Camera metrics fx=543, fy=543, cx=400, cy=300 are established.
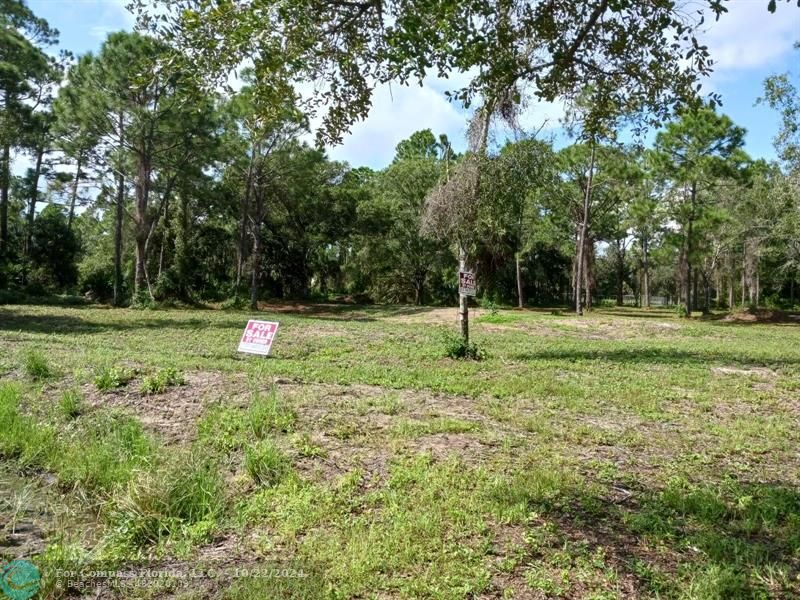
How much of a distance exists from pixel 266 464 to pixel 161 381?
2.59m

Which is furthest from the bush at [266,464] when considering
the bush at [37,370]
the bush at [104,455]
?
the bush at [37,370]

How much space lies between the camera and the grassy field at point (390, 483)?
8.43 ft

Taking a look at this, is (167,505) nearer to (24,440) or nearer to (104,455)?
(104,455)

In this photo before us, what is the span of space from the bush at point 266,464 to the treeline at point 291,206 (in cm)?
706

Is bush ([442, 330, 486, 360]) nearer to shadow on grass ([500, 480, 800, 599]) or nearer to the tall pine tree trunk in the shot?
shadow on grass ([500, 480, 800, 599])

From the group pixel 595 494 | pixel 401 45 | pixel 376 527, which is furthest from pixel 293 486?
pixel 401 45

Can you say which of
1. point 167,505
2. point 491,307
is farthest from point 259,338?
point 491,307

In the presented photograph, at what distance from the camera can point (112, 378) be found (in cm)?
576

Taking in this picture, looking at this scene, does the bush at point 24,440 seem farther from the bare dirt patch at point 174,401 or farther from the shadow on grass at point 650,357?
the shadow on grass at point 650,357

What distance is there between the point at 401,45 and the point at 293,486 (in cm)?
284

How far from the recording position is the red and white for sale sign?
8770 mm

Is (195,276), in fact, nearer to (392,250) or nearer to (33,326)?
(392,250)

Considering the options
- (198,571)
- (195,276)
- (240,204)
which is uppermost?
(240,204)

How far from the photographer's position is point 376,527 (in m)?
2.98
